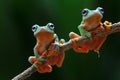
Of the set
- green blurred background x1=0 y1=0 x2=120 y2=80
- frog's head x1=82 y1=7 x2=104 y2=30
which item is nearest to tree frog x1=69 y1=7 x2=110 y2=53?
frog's head x1=82 y1=7 x2=104 y2=30

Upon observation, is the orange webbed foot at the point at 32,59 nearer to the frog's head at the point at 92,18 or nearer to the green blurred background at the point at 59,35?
the frog's head at the point at 92,18

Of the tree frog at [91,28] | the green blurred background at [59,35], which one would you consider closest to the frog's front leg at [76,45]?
the tree frog at [91,28]

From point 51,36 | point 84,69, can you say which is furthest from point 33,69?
point 84,69

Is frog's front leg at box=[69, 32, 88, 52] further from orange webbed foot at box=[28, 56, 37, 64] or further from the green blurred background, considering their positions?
the green blurred background

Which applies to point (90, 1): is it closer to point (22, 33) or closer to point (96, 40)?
point (22, 33)

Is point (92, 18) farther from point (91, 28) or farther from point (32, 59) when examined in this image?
point (32, 59)
